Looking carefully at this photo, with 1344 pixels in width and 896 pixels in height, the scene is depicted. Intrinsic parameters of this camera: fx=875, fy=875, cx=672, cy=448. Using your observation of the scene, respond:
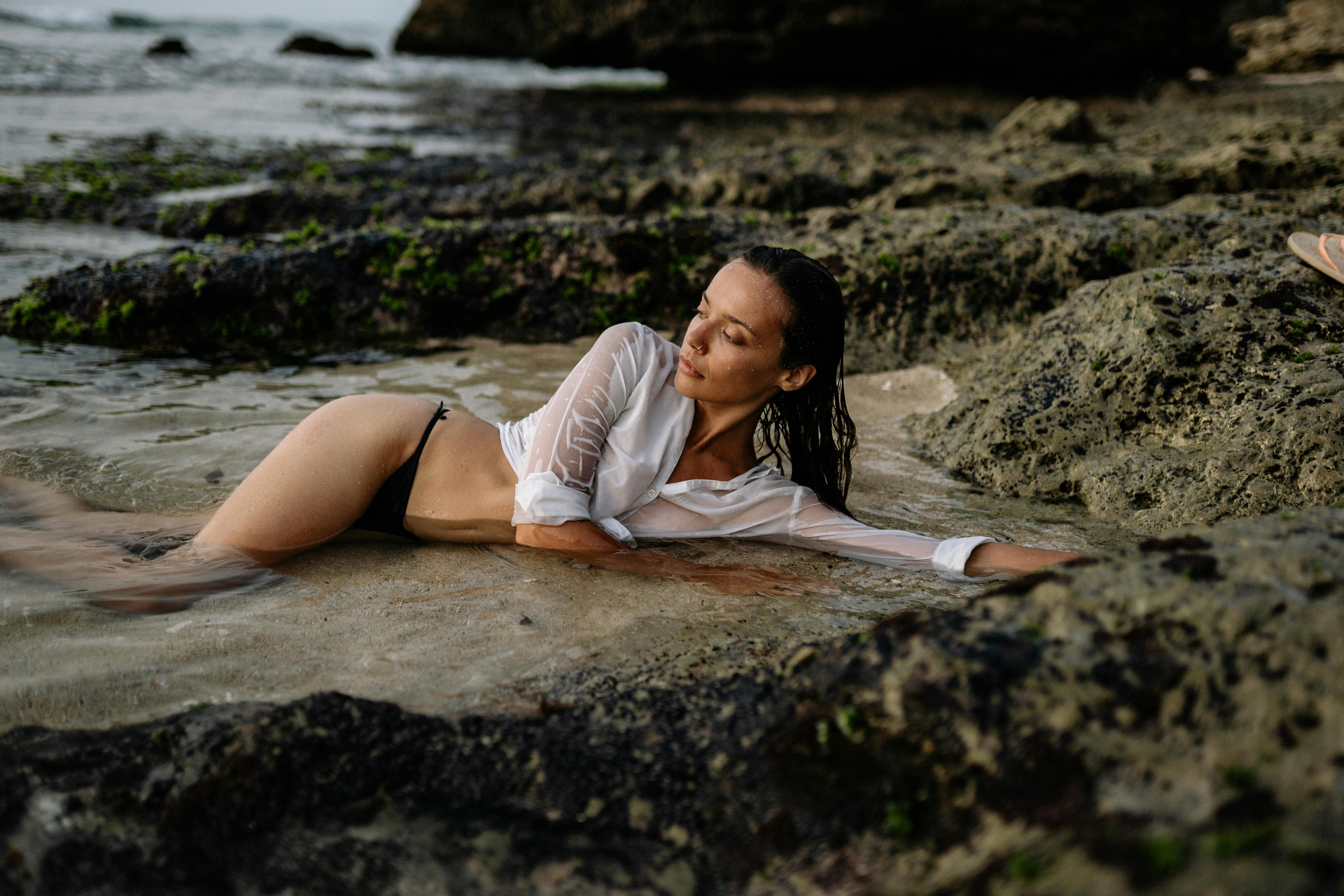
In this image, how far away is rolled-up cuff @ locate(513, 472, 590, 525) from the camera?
3.02 metres

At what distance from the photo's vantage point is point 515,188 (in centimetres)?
888

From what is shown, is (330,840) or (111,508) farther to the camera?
(111,508)

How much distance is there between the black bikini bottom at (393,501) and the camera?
3309 mm

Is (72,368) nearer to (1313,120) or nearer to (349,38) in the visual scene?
(1313,120)

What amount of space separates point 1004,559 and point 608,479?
57.4 inches

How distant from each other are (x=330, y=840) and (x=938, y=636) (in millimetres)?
1317

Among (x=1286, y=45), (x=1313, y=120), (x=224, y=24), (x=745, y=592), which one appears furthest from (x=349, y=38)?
(x=745, y=592)

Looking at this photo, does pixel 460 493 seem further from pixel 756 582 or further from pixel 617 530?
pixel 756 582

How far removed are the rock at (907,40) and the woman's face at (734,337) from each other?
51.4ft

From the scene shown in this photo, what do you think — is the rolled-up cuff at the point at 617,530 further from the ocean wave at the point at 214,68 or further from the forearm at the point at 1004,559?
the ocean wave at the point at 214,68

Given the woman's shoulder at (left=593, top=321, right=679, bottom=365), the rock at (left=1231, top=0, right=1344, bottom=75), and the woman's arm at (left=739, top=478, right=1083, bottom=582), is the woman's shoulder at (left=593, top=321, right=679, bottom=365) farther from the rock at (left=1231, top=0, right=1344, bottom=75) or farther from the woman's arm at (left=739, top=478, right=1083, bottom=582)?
the rock at (left=1231, top=0, right=1344, bottom=75)

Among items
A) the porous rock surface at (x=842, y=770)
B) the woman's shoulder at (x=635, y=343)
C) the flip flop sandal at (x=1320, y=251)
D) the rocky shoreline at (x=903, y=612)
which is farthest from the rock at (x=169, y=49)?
the porous rock surface at (x=842, y=770)

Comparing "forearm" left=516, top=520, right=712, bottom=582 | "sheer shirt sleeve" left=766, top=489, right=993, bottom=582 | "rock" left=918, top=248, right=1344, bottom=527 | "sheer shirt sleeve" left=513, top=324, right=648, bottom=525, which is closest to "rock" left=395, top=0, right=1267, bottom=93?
"rock" left=918, top=248, right=1344, bottom=527

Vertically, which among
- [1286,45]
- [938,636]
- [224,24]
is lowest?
[938,636]
